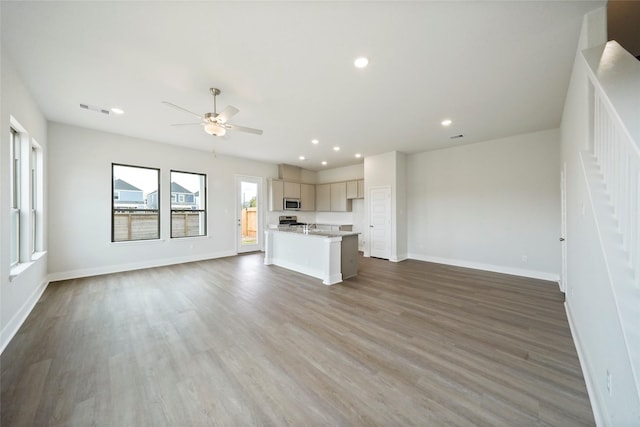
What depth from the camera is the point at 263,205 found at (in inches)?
301

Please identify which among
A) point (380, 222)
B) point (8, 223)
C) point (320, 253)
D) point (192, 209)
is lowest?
point (320, 253)

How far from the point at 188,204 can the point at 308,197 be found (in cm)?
393

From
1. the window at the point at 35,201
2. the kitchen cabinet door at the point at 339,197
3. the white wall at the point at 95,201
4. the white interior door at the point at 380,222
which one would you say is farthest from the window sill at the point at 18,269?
the kitchen cabinet door at the point at 339,197

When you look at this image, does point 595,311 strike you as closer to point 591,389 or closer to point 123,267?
point 591,389

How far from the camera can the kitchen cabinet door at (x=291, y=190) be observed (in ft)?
26.0

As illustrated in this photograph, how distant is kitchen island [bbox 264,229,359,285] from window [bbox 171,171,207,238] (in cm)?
208

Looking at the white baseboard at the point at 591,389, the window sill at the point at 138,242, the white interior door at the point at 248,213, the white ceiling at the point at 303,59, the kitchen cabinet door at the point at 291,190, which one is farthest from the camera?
the kitchen cabinet door at the point at 291,190

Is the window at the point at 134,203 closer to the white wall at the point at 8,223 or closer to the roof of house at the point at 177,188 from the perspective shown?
the roof of house at the point at 177,188

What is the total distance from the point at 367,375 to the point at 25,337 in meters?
3.52

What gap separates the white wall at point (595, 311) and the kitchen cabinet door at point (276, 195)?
21.7 ft

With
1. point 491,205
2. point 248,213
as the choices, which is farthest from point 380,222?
point 248,213

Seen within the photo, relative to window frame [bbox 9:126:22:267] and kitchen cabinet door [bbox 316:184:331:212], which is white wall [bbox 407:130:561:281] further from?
window frame [bbox 9:126:22:267]

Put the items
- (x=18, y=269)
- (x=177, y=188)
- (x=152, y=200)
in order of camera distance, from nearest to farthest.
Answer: (x=18, y=269), (x=152, y=200), (x=177, y=188)

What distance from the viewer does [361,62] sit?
2525mm
